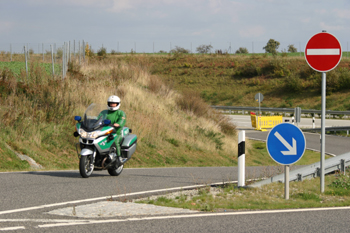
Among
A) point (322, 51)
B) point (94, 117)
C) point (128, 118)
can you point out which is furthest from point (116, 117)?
point (128, 118)

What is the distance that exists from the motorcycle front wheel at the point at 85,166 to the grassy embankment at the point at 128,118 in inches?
151

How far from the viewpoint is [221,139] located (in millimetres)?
25281

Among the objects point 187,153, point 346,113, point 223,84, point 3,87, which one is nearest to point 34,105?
point 3,87

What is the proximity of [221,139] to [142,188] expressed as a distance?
16385mm

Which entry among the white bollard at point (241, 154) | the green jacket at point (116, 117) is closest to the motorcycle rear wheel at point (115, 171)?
the green jacket at point (116, 117)

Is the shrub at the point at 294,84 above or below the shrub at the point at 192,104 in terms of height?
above

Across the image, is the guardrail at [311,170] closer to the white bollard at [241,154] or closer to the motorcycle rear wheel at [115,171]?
the white bollard at [241,154]

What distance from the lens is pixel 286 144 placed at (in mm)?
7555

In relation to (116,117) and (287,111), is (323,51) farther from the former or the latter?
(287,111)

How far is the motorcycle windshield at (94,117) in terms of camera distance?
10180 millimetres

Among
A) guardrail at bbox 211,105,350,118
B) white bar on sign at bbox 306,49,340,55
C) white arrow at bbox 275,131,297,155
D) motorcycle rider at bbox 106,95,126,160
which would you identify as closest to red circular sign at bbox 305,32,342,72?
white bar on sign at bbox 306,49,340,55

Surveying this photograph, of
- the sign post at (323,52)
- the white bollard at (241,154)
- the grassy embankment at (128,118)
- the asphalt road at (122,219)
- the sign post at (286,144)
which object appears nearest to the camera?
the asphalt road at (122,219)

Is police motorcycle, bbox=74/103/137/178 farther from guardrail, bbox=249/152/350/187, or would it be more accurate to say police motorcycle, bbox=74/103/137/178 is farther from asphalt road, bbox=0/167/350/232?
guardrail, bbox=249/152/350/187

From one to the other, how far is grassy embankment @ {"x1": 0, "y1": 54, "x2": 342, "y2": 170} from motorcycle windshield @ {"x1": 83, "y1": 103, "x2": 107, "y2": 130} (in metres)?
3.85
